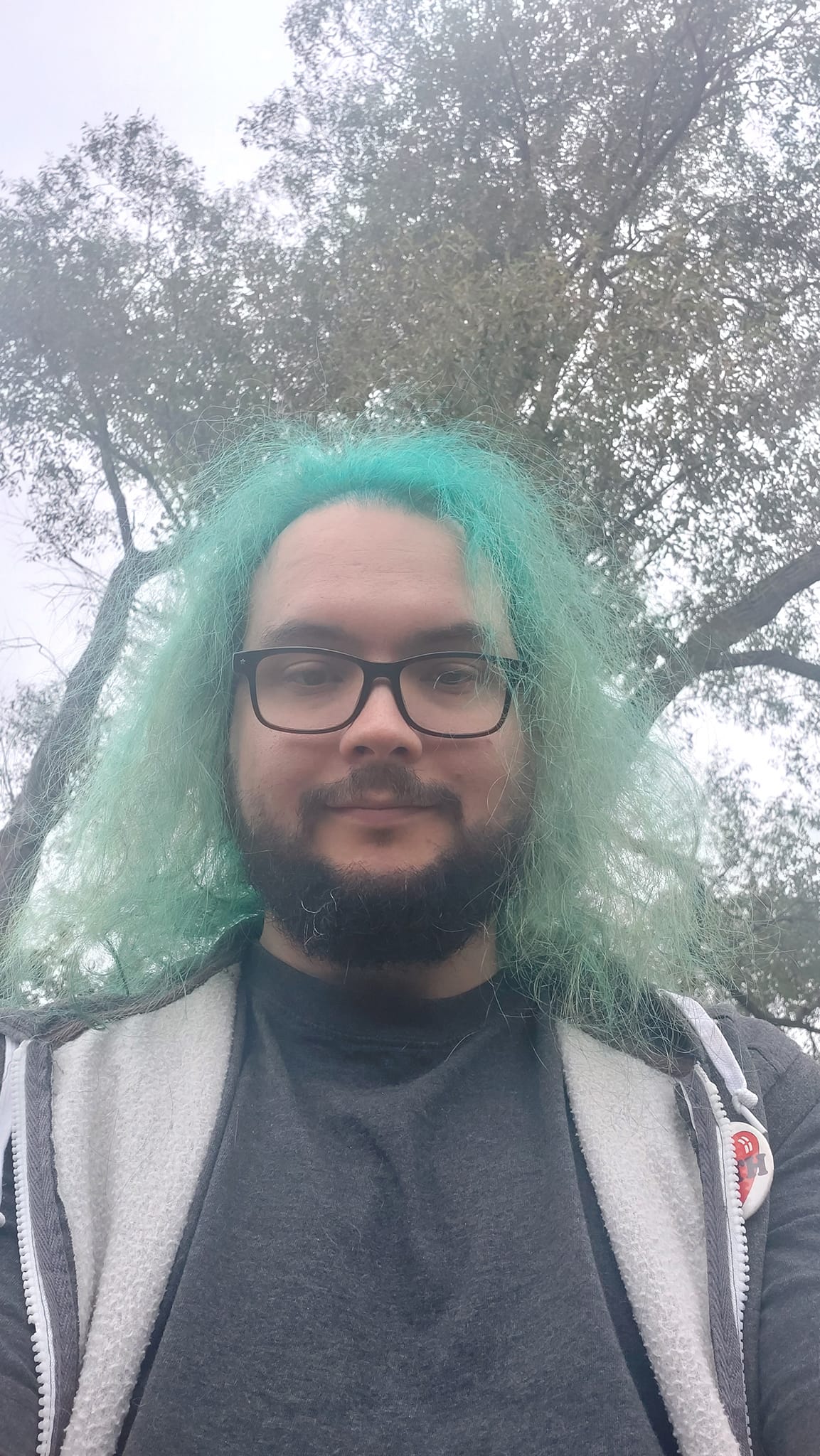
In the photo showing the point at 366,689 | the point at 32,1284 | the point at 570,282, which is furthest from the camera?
the point at 570,282

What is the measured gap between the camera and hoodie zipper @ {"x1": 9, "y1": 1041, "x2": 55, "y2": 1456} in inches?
42.4

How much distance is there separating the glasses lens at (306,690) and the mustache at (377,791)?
0.09m

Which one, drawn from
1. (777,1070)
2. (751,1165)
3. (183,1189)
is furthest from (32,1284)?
(777,1070)

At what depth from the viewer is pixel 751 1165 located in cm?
135

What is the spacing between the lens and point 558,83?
593 centimetres

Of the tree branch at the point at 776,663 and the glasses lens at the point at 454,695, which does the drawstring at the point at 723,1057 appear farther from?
the tree branch at the point at 776,663

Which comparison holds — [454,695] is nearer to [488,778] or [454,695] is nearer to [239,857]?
[488,778]

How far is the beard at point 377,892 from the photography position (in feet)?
5.10

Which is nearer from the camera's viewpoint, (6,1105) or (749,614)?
(6,1105)

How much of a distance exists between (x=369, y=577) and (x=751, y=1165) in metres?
1.00

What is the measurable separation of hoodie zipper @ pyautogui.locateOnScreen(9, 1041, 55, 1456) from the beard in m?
0.44

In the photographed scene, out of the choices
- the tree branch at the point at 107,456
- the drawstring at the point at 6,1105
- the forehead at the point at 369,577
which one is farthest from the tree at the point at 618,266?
the drawstring at the point at 6,1105

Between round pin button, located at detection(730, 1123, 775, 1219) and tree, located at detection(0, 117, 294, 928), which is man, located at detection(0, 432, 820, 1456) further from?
tree, located at detection(0, 117, 294, 928)

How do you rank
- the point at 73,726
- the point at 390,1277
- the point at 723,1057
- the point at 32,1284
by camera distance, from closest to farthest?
the point at 32,1284 → the point at 390,1277 → the point at 723,1057 → the point at 73,726
